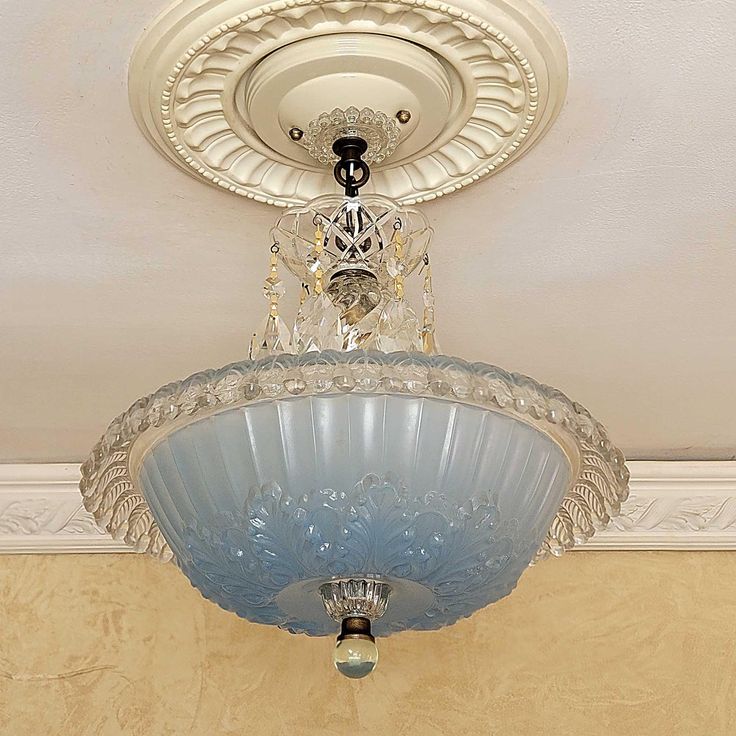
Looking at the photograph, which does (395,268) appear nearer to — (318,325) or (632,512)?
(318,325)

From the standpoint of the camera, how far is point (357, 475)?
1.28 m

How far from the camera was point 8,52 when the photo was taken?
1.42 metres

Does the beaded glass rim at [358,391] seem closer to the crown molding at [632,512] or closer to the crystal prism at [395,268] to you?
the crystal prism at [395,268]

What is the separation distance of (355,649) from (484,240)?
29.7 inches

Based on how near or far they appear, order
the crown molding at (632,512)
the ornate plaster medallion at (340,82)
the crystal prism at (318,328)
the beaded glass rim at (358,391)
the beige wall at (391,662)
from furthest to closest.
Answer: the crown molding at (632,512) < the beige wall at (391,662) < the crystal prism at (318,328) < the ornate plaster medallion at (340,82) < the beaded glass rim at (358,391)

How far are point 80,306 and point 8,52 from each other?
650 mm

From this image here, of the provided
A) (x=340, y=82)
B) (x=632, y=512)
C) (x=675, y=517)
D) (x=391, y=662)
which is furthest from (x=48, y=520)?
(x=340, y=82)

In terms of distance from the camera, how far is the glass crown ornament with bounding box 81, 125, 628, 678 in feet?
4.20

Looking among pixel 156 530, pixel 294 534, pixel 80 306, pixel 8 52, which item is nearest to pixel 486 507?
pixel 294 534

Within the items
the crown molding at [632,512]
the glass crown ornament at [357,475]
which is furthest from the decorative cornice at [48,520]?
the glass crown ornament at [357,475]

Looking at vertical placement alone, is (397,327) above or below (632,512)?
below

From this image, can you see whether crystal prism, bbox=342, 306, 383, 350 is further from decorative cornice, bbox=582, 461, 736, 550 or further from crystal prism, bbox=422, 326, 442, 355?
decorative cornice, bbox=582, 461, 736, 550

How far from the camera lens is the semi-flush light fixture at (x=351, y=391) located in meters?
1.29

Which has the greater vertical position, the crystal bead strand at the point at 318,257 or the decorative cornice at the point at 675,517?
the decorative cornice at the point at 675,517
